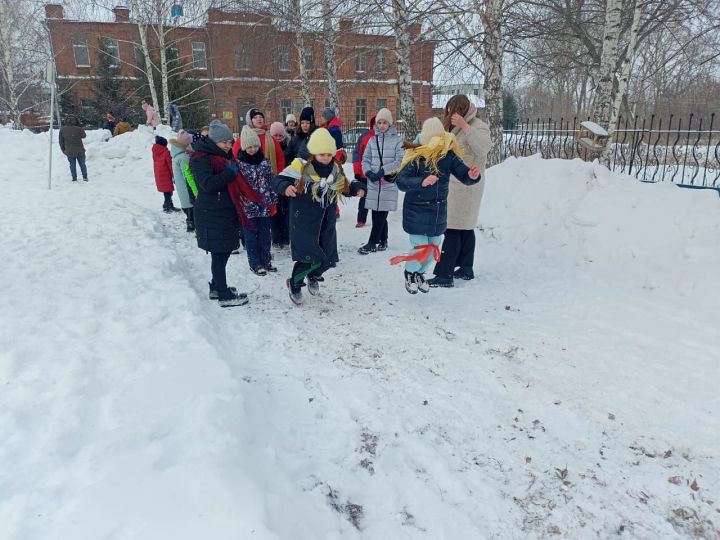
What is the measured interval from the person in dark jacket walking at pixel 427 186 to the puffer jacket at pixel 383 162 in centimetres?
158

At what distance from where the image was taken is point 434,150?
439cm

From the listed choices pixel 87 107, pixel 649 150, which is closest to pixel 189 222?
pixel 649 150

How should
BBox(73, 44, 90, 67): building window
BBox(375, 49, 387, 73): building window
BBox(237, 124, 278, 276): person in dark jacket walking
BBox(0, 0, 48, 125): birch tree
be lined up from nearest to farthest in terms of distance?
1. BBox(237, 124, 278, 276): person in dark jacket walking
2. BBox(375, 49, 387, 73): building window
3. BBox(0, 0, 48, 125): birch tree
4. BBox(73, 44, 90, 67): building window

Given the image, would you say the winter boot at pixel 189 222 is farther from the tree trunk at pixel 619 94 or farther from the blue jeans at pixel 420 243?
the tree trunk at pixel 619 94

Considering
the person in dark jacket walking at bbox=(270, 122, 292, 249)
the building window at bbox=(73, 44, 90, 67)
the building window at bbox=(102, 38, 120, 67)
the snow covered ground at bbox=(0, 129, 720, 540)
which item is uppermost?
the building window at bbox=(73, 44, 90, 67)

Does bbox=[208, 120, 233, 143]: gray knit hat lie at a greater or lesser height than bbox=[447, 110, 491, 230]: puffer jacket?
greater

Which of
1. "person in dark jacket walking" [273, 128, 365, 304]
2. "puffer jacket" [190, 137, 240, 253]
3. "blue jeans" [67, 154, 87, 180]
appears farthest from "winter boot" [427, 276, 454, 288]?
"blue jeans" [67, 154, 87, 180]

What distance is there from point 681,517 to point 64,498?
2776 millimetres

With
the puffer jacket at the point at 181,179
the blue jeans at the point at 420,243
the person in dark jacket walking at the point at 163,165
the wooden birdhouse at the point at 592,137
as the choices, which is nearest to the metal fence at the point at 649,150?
the wooden birdhouse at the point at 592,137

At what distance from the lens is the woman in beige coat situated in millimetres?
4812

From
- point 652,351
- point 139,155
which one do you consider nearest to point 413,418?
point 652,351

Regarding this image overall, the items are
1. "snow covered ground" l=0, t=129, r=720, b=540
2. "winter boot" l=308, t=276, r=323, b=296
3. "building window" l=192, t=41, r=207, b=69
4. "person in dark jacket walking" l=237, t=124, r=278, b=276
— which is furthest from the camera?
"building window" l=192, t=41, r=207, b=69

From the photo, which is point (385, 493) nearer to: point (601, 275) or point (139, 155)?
point (601, 275)

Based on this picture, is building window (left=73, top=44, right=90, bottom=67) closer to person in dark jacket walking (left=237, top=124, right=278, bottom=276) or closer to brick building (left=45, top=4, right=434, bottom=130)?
brick building (left=45, top=4, right=434, bottom=130)
